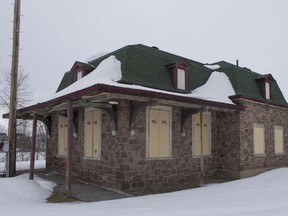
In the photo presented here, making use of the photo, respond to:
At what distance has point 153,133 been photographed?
10570 millimetres

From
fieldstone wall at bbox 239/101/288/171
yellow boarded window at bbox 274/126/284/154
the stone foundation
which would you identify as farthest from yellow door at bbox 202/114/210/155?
yellow boarded window at bbox 274/126/284/154

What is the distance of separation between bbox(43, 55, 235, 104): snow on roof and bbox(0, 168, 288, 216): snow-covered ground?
10.3 feet

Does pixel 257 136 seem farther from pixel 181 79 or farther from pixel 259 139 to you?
pixel 181 79

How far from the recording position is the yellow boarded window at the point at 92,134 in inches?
430

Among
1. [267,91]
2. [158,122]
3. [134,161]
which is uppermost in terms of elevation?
[267,91]

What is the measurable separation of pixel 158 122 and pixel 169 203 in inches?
143

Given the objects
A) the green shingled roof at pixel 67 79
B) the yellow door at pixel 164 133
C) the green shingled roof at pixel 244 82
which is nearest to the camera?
the yellow door at pixel 164 133

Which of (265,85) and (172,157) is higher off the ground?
(265,85)

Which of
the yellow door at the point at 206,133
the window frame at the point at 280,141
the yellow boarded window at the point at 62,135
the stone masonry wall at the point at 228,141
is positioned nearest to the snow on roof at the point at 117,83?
the stone masonry wall at the point at 228,141

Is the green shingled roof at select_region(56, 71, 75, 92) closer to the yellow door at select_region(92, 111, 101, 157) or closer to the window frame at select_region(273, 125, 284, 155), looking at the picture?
the yellow door at select_region(92, 111, 101, 157)

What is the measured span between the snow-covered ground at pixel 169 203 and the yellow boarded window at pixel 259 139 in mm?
3436

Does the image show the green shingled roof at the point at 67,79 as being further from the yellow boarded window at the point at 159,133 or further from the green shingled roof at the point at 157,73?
the yellow boarded window at the point at 159,133

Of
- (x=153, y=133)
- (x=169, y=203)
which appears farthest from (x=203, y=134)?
(x=169, y=203)

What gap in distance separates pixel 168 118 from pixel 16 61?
684 centimetres
